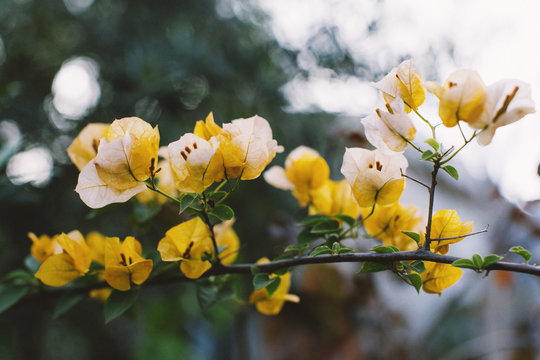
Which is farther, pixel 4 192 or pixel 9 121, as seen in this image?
pixel 9 121

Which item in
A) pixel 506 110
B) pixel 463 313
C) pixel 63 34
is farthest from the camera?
pixel 463 313

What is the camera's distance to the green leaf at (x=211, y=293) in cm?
38

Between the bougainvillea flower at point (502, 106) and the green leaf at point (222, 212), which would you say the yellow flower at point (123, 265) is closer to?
the green leaf at point (222, 212)

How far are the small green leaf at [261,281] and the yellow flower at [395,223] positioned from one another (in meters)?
0.12

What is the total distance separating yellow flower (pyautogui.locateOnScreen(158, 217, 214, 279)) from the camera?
34 centimetres

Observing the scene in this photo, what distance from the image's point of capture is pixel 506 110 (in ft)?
0.87

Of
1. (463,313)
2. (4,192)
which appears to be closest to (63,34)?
(4,192)

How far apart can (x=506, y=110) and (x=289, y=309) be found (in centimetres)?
117

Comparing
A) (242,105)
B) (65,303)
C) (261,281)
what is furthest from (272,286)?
(242,105)

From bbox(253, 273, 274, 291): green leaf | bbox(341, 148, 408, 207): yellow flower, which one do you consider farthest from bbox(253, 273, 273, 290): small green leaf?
bbox(341, 148, 408, 207): yellow flower

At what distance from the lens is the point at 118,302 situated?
351mm

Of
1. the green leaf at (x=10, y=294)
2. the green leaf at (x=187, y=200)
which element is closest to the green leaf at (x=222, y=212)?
the green leaf at (x=187, y=200)

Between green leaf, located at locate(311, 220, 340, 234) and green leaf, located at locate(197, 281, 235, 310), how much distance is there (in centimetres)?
11

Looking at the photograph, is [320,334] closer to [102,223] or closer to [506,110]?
[102,223]
